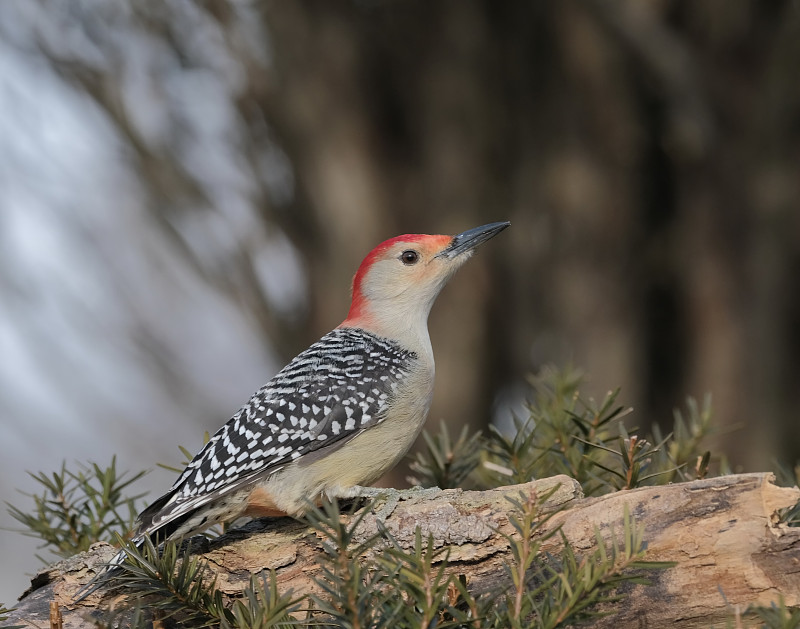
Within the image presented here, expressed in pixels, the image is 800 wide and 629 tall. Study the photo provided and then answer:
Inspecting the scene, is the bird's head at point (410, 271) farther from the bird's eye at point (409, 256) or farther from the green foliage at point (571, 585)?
the green foliage at point (571, 585)

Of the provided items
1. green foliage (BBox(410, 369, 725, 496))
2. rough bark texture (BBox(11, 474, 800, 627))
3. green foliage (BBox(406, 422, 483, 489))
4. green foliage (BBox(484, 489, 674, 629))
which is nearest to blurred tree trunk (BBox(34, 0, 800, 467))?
green foliage (BBox(410, 369, 725, 496))

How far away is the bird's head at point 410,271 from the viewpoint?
4320mm

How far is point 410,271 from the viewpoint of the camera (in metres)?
4.38

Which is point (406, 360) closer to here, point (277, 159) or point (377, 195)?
point (377, 195)

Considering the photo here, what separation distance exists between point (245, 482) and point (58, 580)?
0.71m

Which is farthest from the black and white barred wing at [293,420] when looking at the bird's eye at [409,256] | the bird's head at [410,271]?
the bird's eye at [409,256]

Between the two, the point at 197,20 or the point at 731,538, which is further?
the point at 197,20

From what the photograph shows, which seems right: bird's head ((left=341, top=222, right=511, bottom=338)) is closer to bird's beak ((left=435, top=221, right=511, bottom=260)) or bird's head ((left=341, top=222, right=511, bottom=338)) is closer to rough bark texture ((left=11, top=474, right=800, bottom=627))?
bird's beak ((left=435, top=221, right=511, bottom=260))

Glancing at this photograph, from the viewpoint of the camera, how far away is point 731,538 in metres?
2.47

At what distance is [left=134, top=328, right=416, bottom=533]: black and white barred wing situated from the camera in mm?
3189

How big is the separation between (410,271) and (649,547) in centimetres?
216

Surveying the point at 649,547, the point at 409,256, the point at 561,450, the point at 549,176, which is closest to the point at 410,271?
the point at 409,256

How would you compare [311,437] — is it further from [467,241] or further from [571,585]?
Answer: [571,585]

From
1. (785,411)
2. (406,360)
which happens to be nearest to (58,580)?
(406,360)
